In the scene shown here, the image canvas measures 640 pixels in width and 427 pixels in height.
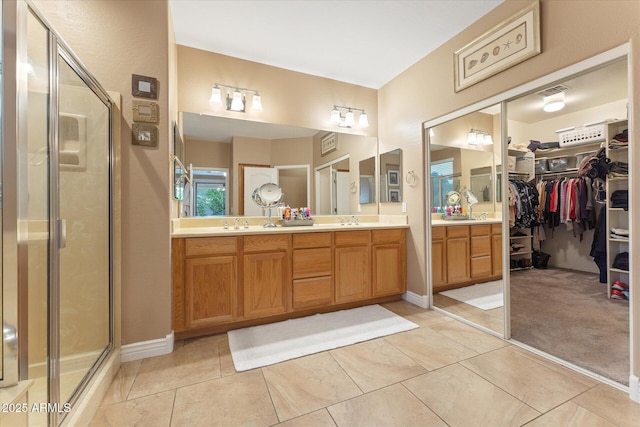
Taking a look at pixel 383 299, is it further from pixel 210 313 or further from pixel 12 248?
pixel 12 248

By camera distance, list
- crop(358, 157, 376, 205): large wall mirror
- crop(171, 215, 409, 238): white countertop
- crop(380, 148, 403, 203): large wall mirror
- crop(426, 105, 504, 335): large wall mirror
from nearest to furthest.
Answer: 1. crop(171, 215, 409, 238): white countertop
2. crop(426, 105, 504, 335): large wall mirror
3. crop(380, 148, 403, 203): large wall mirror
4. crop(358, 157, 376, 205): large wall mirror

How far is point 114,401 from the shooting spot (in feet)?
4.54

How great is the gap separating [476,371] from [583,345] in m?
0.97

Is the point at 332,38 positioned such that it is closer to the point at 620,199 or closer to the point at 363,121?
the point at 363,121

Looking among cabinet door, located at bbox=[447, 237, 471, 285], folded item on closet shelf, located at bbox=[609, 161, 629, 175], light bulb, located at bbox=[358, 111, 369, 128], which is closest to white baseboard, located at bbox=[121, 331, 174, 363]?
cabinet door, located at bbox=[447, 237, 471, 285]

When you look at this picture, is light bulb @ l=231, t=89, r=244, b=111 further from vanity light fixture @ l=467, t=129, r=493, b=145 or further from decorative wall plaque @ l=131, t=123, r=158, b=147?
vanity light fixture @ l=467, t=129, r=493, b=145

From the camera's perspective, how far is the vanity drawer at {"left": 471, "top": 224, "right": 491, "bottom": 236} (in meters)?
→ 2.41

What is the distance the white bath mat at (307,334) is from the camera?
72.1 inches

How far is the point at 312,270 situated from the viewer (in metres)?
2.43

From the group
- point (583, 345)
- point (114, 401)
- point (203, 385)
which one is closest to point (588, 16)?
point (583, 345)

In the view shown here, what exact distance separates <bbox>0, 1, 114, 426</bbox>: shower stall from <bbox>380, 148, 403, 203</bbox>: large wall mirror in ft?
8.86

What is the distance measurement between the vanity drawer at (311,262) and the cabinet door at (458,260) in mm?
1337

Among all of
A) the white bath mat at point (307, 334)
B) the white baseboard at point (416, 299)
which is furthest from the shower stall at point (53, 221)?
the white baseboard at point (416, 299)

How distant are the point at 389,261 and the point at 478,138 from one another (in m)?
1.48
